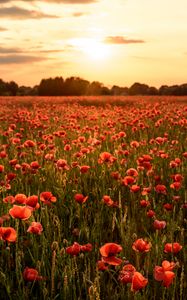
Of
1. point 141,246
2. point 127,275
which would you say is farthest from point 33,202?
point 127,275

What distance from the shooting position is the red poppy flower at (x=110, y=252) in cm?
220

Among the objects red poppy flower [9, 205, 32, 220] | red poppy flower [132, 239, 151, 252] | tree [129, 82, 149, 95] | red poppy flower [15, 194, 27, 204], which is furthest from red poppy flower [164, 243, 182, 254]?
tree [129, 82, 149, 95]

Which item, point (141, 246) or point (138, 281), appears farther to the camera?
point (141, 246)

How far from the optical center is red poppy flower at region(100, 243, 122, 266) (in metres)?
2.20

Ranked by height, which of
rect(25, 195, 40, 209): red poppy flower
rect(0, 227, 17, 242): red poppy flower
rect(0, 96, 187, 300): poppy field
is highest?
rect(25, 195, 40, 209): red poppy flower

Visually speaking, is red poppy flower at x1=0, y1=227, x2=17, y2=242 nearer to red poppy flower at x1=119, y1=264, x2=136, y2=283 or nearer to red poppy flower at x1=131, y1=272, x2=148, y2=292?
red poppy flower at x1=119, y1=264, x2=136, y2=283

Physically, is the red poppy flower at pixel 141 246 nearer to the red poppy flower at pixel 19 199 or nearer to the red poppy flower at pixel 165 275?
the red poppy flower at pixel 165 275

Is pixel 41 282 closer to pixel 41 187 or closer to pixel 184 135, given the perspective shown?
pixel 41 187

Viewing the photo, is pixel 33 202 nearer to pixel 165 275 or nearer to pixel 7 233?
pixel 7 233

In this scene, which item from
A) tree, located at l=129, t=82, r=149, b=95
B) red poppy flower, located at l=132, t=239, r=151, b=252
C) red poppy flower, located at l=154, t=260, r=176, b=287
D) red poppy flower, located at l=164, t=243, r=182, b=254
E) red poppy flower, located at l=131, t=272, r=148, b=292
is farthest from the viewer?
tree, located at l=129, t=82, r=149, b=95

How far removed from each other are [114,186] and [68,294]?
1993mm

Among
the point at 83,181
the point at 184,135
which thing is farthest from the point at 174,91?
the point at 83,181

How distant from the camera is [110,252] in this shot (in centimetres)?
224

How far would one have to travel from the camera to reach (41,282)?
2.60 metres
